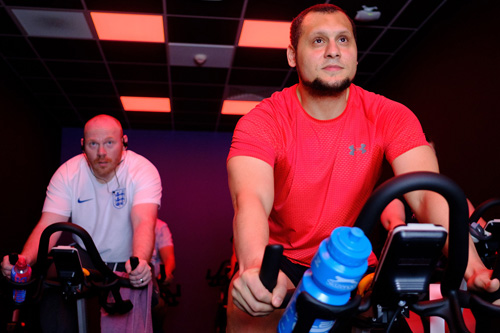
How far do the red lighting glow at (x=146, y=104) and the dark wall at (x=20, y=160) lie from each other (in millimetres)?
1321

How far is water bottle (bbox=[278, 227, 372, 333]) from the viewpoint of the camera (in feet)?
1.93

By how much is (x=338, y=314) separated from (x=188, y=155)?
7985mm

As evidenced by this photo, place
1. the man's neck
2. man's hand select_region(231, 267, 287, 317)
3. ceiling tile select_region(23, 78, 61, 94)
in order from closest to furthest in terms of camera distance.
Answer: man's hand select_region(231, 267, 287, 317) → the man's neck → ceiling tile select_region(23, 78, 61, 94)

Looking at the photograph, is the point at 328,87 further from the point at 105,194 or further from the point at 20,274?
the point at 105,194

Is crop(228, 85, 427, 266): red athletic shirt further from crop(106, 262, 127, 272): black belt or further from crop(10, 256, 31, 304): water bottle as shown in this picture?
crop(106, 262, 127, 272): black belt

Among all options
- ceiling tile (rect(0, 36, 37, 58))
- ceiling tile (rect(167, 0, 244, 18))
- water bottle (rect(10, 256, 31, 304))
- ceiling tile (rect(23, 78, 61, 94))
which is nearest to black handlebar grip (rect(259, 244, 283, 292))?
water bottle (rect(10, 256, 31, 304))

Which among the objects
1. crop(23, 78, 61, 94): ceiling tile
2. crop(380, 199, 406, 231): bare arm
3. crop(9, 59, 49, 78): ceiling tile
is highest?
crop(9, 59, 49, 78): ceiling tile

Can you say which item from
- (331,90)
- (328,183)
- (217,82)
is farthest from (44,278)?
(217,82)

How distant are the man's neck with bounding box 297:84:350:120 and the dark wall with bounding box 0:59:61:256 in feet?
16.3

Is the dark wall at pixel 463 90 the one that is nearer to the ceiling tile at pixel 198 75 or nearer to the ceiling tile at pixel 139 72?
the ceiling tile at pixel 198 75

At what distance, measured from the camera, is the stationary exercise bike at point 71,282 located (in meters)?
1.72

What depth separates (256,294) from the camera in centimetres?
73

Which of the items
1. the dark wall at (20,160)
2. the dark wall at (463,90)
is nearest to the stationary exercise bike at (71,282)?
the dark wall at (463,90)

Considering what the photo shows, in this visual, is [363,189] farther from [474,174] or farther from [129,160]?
[474,174]
